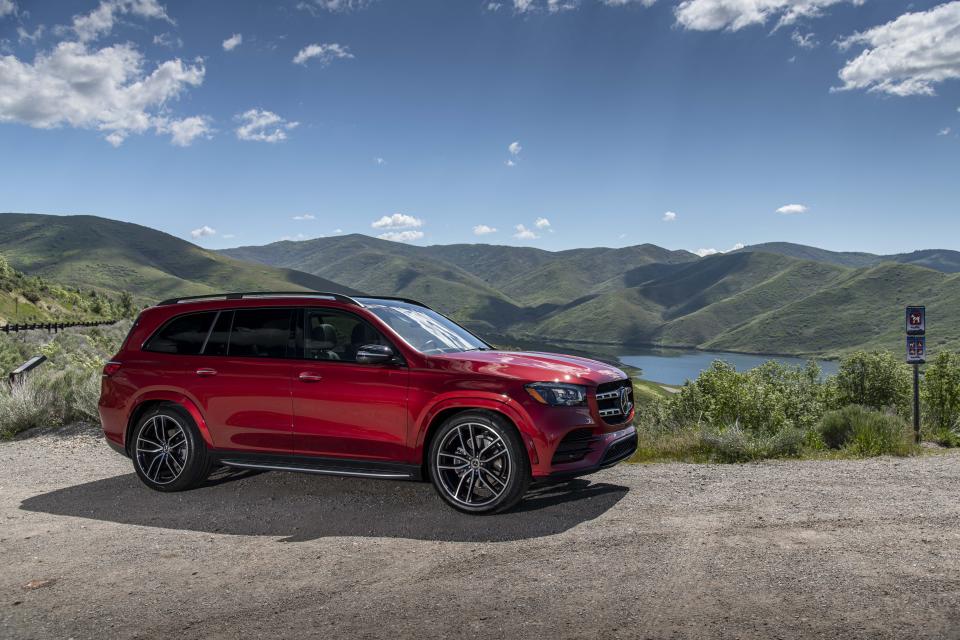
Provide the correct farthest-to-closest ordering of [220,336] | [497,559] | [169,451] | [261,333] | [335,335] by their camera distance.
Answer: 1. [169,451]
2. [220,336]
3. [261,333]
4. [335,335]
5. [497,559]

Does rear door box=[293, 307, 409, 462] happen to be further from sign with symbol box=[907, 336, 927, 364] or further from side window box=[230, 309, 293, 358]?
sign with symbol box=[907, 336, 927, 364]

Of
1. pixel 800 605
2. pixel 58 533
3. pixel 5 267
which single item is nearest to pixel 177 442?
pixel 58 533

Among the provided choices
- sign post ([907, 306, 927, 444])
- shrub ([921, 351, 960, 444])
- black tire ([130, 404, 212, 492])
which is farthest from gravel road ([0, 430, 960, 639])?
shrub ([921, 351, 960, 444])

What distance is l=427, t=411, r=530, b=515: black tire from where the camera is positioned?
5.86 m

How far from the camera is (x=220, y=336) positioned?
707 centimetres

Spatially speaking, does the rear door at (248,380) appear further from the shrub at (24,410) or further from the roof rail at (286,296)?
the shrub at (24,410)

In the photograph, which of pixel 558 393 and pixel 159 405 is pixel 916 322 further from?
pixel 159 405

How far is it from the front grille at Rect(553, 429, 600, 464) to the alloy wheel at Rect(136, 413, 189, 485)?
12.4ft

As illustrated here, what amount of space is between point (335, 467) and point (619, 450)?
2484 mm

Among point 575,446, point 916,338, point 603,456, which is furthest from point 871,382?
point 575,446

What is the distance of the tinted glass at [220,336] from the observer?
7027 millimetres

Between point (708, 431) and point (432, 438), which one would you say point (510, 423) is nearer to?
point (432, 438)

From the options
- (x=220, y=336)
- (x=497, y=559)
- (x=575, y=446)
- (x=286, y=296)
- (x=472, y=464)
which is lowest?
(x=497, y=559)

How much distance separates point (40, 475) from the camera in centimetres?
842
